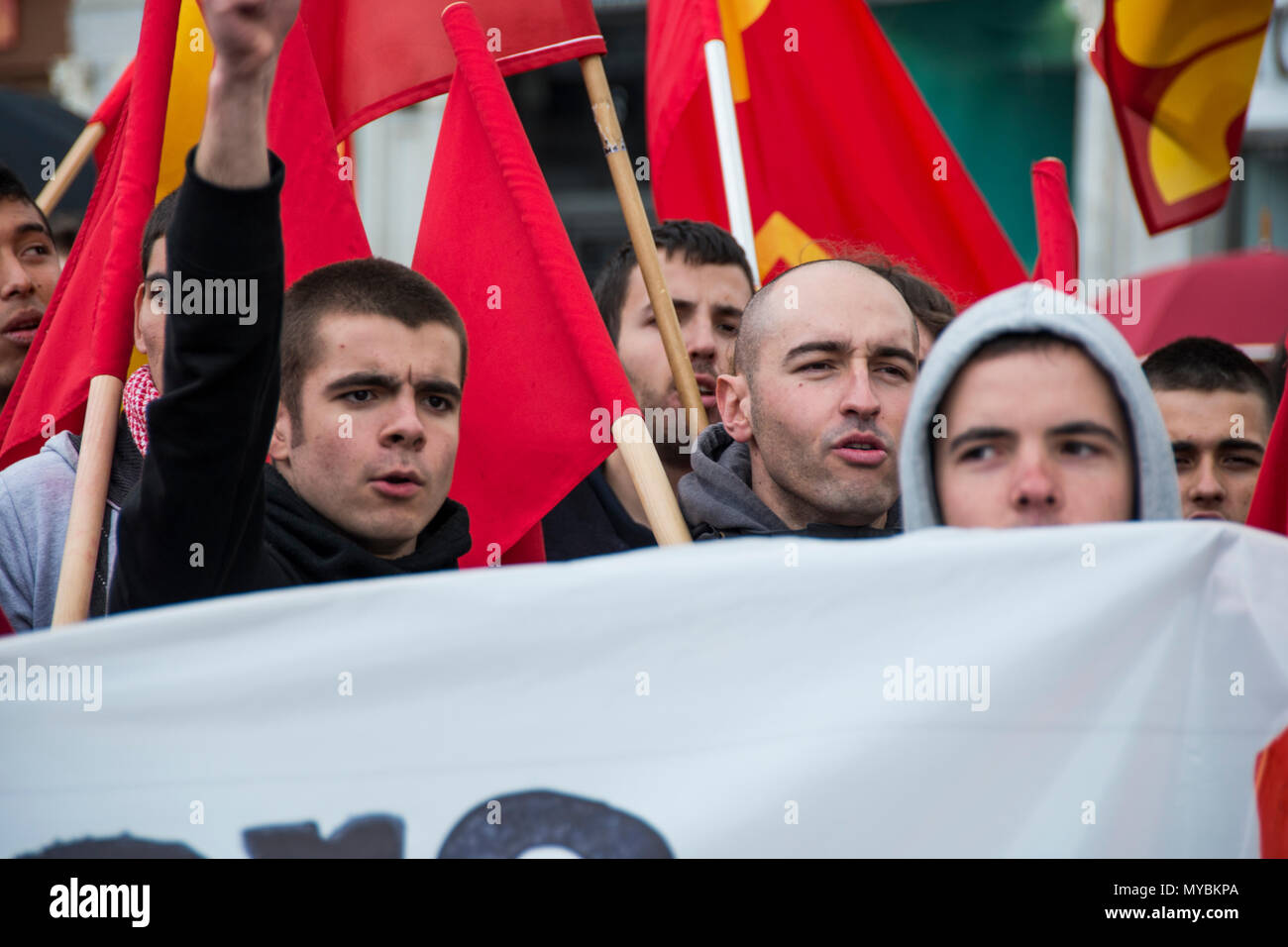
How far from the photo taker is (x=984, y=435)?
6.70 feet

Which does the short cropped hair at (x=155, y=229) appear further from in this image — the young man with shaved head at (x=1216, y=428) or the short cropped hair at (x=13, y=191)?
the young man with shaved head at (x=1216, y=428)

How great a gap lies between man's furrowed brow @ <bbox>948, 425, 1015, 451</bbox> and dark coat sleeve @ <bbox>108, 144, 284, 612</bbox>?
88 cm

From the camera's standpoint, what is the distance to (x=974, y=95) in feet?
29.7

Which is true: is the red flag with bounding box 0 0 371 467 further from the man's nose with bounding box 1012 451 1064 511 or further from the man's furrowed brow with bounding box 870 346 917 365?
the man's nose with bounding box 1012 451 1064 511

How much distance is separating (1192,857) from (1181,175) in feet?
9.38

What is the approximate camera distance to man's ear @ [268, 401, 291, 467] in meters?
2.71

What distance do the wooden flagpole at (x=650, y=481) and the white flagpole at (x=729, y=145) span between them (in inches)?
45.2

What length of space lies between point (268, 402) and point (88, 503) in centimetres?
64

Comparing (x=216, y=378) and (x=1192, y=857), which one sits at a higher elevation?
(x=216, y=378)

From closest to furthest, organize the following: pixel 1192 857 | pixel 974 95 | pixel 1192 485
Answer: pixel 1192 857 → pixel 1192 485 → pixel 974 95

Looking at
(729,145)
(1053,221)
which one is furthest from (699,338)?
(1053,221)
